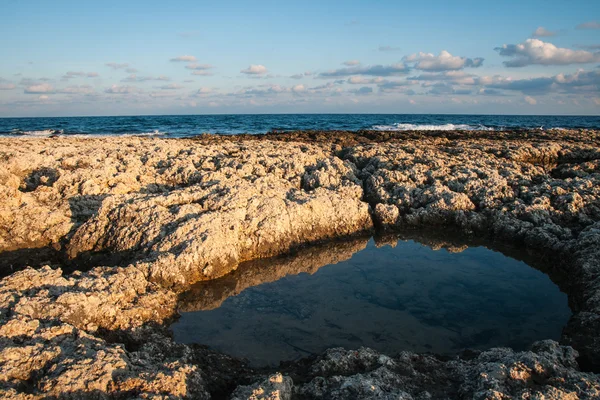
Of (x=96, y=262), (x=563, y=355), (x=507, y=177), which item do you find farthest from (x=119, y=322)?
(x=507, y=177)

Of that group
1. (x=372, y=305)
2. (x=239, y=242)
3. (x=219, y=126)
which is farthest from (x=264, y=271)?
(x=219, y=126)

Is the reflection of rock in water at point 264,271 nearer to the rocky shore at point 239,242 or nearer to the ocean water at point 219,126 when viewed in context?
the rocky shore at point 239,242

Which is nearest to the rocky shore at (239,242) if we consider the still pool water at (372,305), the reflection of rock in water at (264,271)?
the reflection of rock in water at (264,271)

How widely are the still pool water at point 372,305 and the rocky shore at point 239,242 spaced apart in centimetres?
18

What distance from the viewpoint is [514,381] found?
3.37 meters

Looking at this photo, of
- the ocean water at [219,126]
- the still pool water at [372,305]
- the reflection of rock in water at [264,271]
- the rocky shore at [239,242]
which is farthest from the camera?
the ocean water at [219,126]

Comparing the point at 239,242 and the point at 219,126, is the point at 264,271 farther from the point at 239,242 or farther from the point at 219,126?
the point at 219,126

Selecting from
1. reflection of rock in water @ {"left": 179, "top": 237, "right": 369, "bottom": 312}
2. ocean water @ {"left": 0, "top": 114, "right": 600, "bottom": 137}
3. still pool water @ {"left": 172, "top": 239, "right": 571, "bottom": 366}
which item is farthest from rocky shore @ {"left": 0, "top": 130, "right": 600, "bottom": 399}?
ocean water @ {"left": 0, "top": 114, "right": 600, "bottom": 137}

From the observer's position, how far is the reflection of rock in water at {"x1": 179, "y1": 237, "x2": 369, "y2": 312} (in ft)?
18.8

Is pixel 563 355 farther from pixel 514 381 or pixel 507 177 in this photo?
pixel 507 177

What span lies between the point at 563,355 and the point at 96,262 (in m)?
6.29

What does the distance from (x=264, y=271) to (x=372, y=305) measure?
1.90 m

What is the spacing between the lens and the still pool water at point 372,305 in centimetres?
484

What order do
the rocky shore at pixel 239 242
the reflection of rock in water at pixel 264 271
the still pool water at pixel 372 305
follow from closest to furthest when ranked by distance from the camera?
1. the rocky shore at pixel 239 242
2. the still pool water at pixel 372 305
3. the reflection of rock in water at pixel 264 271
